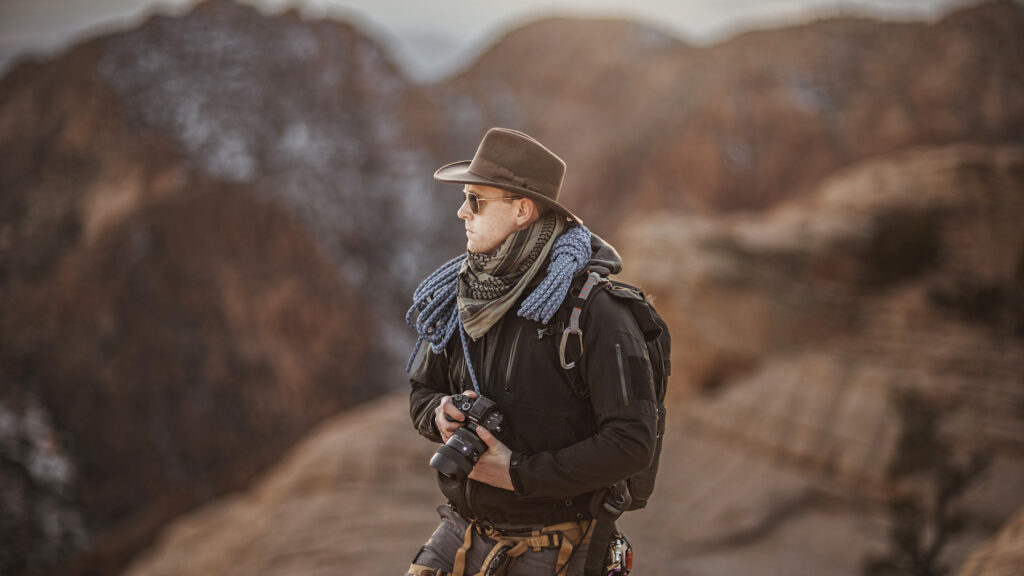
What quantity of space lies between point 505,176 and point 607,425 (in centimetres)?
71

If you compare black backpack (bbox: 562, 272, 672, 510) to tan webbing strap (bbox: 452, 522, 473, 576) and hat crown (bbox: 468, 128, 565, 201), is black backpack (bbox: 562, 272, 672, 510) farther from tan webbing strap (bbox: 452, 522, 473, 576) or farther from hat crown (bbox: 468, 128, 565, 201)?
tan webbing strap (bbox: 452, 522, 473, 576)

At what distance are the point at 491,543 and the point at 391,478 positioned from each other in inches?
323

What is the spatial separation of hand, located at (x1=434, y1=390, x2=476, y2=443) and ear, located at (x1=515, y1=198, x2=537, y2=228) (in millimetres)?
490

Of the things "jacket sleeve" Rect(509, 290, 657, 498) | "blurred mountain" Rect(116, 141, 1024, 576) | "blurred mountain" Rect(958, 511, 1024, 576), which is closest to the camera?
"jacket sleeve" Rect(509, 290, 657, 498)

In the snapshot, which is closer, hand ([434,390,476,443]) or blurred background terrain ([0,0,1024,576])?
Answer: hand ([434,390,476,443])

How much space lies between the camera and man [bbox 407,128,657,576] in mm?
1892

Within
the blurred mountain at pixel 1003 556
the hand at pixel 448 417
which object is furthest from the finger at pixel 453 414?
the blurred mountain at pixel 1003 556

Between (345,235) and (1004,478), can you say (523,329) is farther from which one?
(345,235)

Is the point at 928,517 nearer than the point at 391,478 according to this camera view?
Yes

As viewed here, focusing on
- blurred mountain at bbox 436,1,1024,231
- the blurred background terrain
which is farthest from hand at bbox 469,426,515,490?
blurred mountain at bbox 436,1,1024,231

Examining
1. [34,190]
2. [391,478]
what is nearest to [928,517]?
[391,478]

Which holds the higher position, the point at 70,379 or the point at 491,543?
the point at 491,543

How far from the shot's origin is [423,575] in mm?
2115

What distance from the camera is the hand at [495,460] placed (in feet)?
6.39
